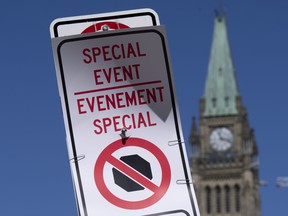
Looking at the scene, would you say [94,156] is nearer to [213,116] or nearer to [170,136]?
[170,136]

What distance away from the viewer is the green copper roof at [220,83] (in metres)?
115

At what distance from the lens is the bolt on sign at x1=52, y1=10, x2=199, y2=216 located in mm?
3734

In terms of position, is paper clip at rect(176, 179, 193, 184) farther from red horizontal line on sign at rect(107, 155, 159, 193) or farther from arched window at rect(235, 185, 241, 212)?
arched window at rect(235, 185, 241, 212)

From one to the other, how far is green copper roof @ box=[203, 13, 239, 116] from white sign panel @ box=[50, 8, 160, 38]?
110 meters

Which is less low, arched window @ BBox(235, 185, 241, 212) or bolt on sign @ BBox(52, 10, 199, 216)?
bolt on sign @ BBox(52, 10, 199, 216)

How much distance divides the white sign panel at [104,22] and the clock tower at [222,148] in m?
110

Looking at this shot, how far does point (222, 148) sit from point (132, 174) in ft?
369

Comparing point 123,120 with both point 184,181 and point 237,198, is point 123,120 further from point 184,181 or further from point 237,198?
point 237,198

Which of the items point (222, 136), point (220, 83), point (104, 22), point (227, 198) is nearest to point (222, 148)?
point (222, 136)

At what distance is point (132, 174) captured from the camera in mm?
3766

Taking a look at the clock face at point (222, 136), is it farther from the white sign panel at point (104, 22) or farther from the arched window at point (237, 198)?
the white sign panel at point (104, 22)

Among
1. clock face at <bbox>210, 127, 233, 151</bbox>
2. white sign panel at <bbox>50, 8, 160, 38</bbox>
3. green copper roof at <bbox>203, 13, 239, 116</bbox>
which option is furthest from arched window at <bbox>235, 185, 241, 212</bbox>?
white sign panel at <bbox>50, 8, 160, 38</bbox>

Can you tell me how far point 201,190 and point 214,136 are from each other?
19.1ft

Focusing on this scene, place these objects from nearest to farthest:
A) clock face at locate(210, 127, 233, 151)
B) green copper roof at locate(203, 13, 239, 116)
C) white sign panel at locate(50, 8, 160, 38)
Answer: white sign panel at locate(50, 8, 160, 38) < green copper roof at locate(203, 13, 239, 116) < clock face at locate(210, 127, 233, 151)
